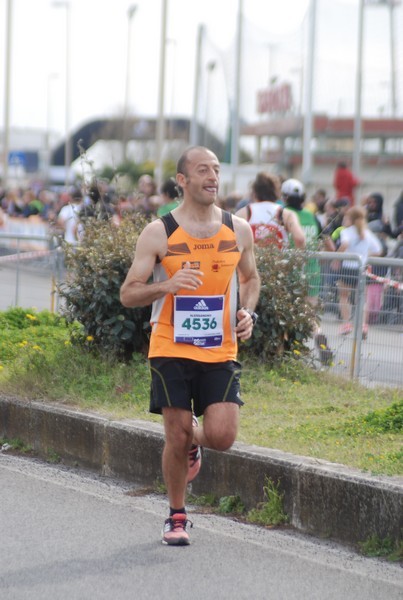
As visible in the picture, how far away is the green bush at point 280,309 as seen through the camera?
9.86m

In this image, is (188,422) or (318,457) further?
(318,457)

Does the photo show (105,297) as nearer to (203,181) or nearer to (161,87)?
(203,181)

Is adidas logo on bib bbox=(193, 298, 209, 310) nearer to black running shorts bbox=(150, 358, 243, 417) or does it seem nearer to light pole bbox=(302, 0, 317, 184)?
black running shorts bbox=(150, 358, 243, 417)

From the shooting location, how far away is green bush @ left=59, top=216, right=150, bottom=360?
380 inches

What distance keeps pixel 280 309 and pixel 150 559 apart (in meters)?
4.18

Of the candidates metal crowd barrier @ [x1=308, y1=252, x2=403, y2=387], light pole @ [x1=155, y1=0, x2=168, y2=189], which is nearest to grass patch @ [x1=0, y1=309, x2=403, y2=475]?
metal crowd barrier @ [x1=308, y1=252, x2=403, y2=387]

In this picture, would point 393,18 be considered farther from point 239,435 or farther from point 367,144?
point 239,435

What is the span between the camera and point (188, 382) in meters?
6.32

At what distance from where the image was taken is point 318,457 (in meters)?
6.93

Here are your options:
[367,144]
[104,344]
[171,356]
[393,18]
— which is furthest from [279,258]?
[367,144]

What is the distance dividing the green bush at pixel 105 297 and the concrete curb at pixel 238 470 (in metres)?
1.02

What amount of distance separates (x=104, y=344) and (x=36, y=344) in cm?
97

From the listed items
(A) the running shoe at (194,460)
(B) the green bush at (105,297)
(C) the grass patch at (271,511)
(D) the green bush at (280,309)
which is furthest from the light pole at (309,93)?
(A) the running shoe at (194,460)

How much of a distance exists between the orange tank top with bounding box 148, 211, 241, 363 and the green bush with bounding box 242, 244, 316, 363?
3536 mm
